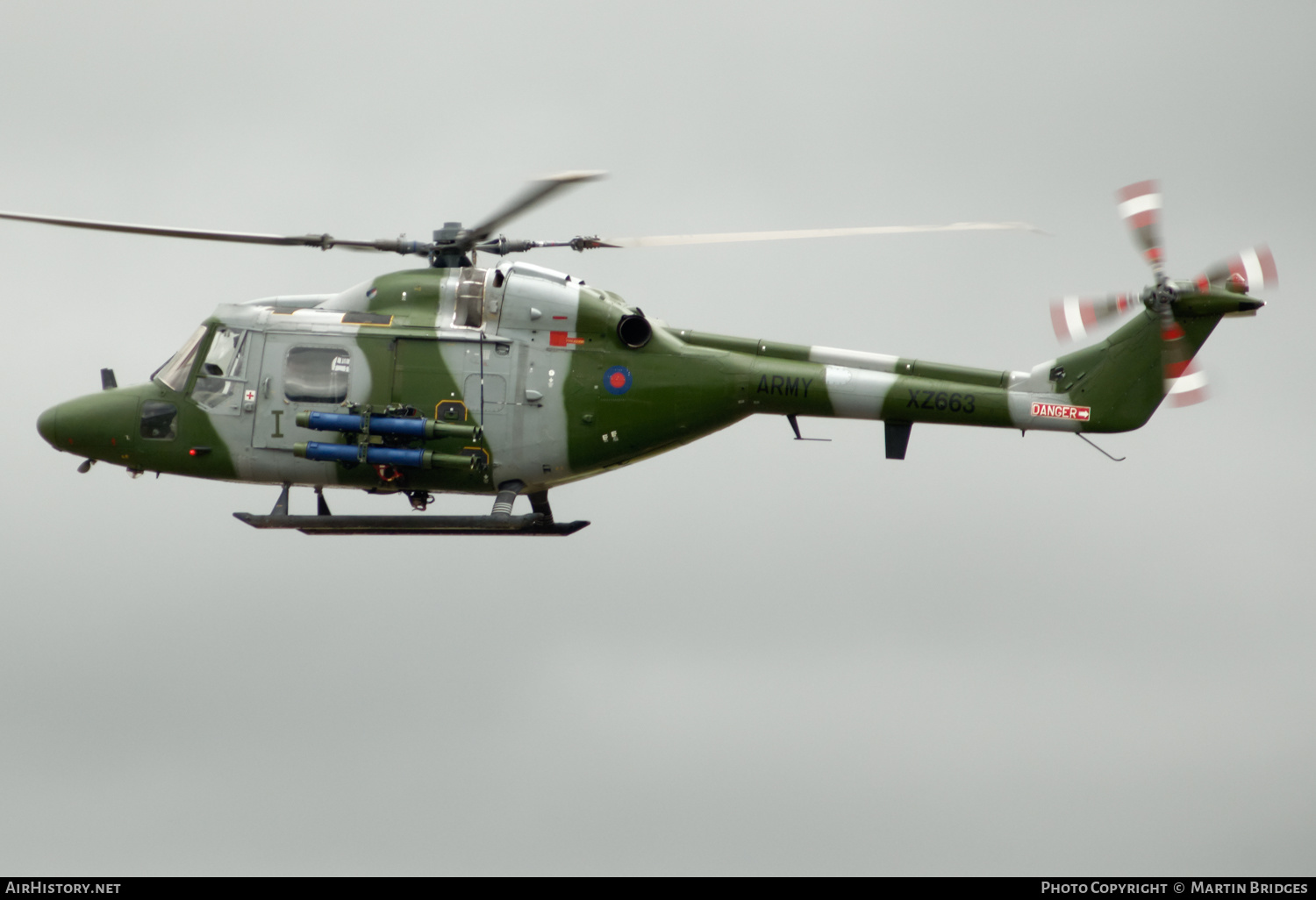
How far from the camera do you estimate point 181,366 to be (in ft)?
113

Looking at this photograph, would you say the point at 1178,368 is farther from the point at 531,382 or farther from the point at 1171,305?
the point at 531,382

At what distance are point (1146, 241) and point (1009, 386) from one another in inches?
111

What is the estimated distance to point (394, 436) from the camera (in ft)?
108

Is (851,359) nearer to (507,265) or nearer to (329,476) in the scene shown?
(507,265)

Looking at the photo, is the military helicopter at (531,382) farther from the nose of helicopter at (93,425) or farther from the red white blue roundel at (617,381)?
the nose of helicopter at (93,425)

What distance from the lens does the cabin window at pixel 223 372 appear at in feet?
111

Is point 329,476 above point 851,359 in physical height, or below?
below

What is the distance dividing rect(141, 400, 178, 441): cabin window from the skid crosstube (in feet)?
6.84

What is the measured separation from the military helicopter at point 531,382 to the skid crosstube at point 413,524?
0.03m

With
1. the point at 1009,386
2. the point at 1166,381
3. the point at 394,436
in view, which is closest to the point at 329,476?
the point at 394,436

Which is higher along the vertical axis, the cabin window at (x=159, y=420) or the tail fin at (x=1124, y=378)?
the tail fin at (x=1124, y=378)

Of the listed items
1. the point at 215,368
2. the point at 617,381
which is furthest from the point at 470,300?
the point at 215,368

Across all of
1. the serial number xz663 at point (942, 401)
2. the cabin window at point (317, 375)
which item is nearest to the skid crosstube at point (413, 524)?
the cabin window at point (317, 375)

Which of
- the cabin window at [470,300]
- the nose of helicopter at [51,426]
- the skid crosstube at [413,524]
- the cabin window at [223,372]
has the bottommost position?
the skid crosstube at [413,524]
